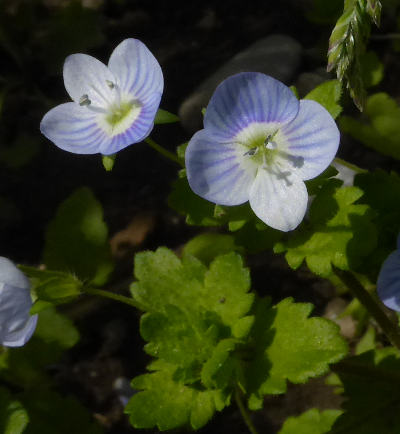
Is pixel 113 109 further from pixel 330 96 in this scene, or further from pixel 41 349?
pixel 41 349

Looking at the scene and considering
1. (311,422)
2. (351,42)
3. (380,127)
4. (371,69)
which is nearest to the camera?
(351,42)

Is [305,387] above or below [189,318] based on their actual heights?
below

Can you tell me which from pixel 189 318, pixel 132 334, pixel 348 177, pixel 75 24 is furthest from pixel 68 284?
pixel 75 24

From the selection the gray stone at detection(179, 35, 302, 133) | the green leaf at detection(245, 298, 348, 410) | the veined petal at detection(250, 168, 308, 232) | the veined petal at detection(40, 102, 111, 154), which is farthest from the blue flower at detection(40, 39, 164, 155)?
the gray stone at detection(179, 35, 302, 133)

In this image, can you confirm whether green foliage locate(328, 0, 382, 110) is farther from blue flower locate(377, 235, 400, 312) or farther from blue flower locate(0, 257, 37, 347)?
blue flower locate(0, 257, 37, 347)

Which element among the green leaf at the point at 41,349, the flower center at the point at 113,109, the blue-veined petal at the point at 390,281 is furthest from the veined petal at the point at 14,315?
the blue-veined petal at the point at 390,281

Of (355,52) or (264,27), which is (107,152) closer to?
(355,52)

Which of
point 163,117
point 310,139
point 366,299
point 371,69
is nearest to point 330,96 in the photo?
point 310,139

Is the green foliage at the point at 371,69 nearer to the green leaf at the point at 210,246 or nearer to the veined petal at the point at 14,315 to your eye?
the green leaf at the point at 210,246
